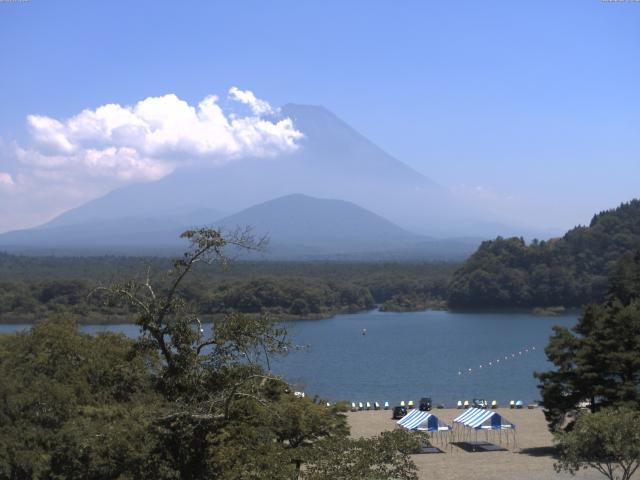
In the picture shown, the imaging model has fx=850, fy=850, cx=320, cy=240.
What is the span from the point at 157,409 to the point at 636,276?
31.6m

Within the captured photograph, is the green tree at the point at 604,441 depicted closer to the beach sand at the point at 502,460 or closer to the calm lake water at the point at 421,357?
the beach sand at the point at 502,460

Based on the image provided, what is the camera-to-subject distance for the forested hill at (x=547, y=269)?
212ft

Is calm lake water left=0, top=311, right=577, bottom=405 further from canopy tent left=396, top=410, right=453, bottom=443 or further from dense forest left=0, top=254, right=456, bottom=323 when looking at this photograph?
canopy tent left=396, top=410, right=453, bottom=443

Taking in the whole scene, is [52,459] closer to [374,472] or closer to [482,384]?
[374,472]

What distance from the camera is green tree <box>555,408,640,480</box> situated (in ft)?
38.4

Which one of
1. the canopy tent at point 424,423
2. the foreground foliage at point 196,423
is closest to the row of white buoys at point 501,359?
the canopy tent at point 424,423

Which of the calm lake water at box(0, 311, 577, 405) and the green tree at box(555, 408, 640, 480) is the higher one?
the green tree at box(555, 408, 640, 480)

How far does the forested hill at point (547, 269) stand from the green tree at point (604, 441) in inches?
2055

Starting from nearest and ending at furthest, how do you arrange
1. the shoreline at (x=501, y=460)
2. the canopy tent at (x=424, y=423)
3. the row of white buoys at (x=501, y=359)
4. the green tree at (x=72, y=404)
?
the green tree at (x=72, y=404) < the shoreline at (x=501, y=460) < the canopy tent at (x=424, y=423) < the row of white buoys at (x=501, y=359)

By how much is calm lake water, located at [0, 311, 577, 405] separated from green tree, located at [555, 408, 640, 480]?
7485 mm

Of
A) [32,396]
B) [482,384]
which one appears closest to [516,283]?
[482,384]

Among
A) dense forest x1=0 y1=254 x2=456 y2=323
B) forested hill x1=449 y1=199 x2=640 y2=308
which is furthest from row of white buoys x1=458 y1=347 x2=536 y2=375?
→ forested hill x1=449 y1=199 x2=640 y2=308

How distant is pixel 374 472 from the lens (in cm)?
814

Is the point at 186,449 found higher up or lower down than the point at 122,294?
lower down
